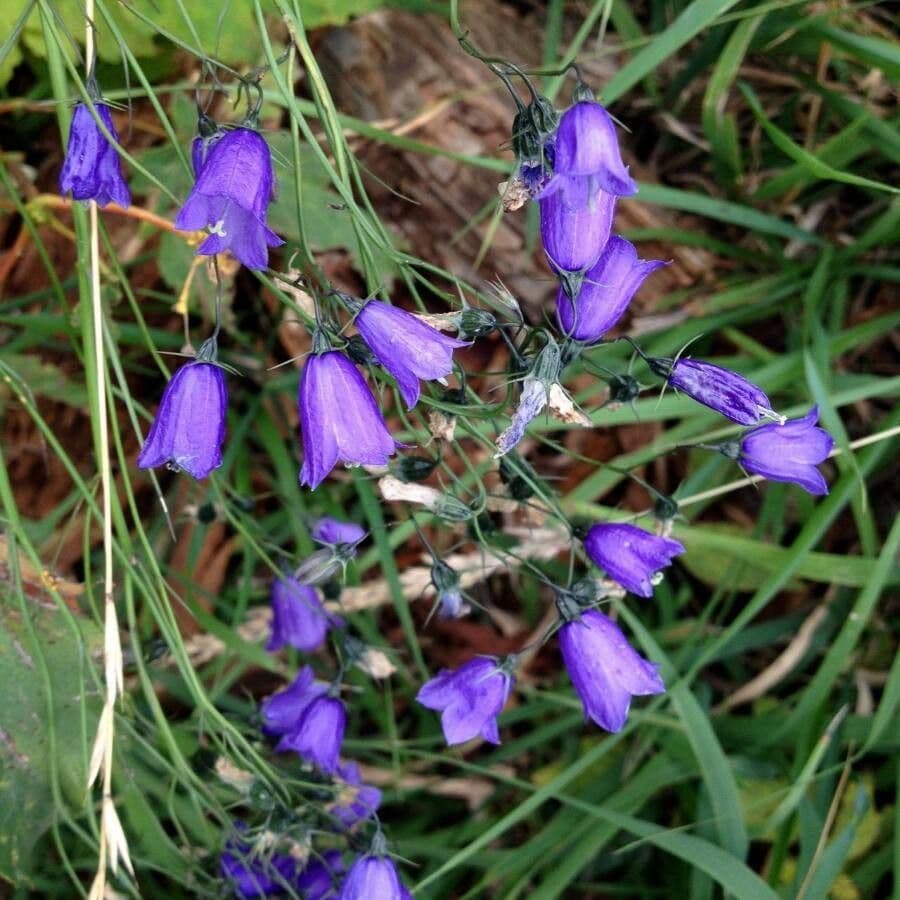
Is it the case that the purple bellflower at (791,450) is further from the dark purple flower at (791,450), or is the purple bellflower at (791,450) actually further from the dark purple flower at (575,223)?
the dark purple flower at (575,223)

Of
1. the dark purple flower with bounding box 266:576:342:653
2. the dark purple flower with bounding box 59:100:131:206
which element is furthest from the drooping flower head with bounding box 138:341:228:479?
the dark purple flower with bounding box 266:576:342:653

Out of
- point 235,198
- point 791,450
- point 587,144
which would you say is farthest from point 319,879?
point 587,144

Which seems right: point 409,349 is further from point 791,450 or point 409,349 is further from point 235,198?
point 791,450

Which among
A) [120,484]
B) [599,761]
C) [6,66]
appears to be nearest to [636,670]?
[599,761]

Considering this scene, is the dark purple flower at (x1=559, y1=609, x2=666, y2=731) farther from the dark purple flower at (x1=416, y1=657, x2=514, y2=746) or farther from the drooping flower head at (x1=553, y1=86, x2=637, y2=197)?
the drooping flower head at (x1=553, y1=86, x2=637, y2=197)

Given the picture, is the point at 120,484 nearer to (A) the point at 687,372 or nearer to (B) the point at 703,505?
(B) the point at 703,505

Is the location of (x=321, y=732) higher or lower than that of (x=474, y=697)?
lower
